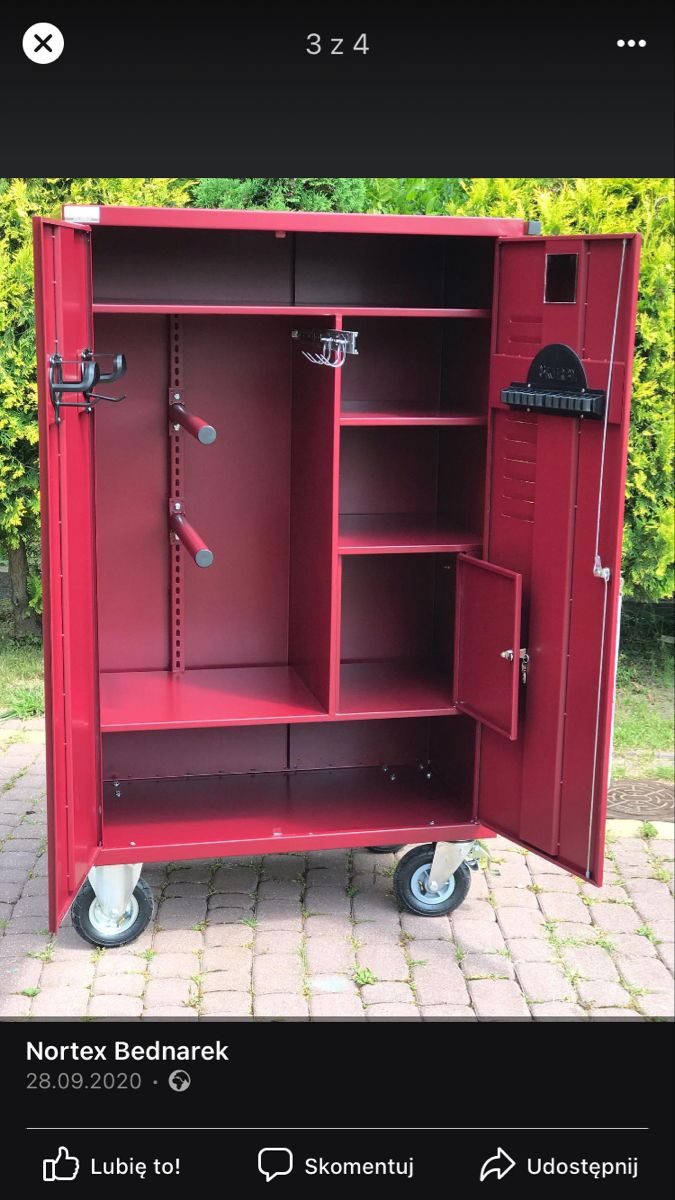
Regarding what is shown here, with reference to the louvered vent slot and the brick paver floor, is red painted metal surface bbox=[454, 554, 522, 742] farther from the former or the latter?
the brick paver floor

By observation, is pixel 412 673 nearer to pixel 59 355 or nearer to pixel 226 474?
pixel 226 474

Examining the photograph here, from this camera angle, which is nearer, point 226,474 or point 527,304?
point 527,304

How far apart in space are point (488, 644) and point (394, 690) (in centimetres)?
48

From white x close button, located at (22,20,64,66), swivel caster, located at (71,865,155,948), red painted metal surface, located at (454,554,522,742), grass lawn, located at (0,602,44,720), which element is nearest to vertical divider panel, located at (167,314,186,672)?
swivel caster, located at (71,865,155,948)

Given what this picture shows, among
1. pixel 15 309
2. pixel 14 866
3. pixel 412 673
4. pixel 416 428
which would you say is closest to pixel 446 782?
pixel 412 673

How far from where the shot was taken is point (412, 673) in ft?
14.9

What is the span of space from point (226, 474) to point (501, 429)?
1.02 meters

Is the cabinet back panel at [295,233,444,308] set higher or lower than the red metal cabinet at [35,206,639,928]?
higher

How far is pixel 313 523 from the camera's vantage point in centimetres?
421

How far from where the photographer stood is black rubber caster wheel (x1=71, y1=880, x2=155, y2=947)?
13.5 ft

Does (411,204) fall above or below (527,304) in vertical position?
above

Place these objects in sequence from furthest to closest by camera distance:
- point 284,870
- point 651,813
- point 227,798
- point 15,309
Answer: point 15,309
point 651,813
point 284,870
point 227,798

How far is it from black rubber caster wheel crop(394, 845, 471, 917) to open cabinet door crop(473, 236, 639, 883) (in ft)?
1.40

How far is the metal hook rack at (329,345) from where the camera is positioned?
3.79 metres
